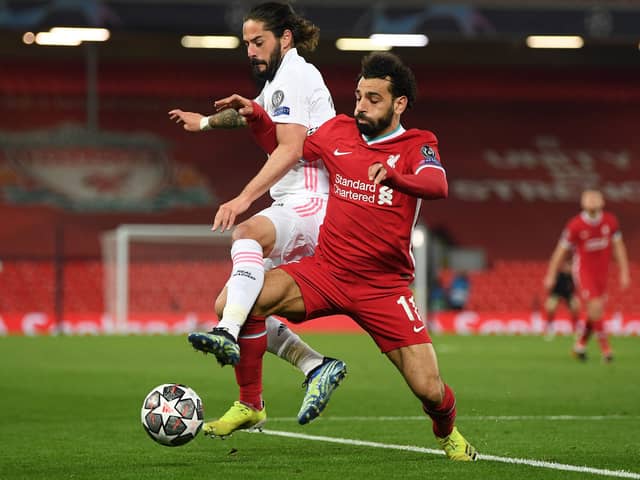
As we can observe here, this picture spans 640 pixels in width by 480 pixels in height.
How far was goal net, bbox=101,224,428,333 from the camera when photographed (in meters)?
24.7

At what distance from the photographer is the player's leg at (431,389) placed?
20.9 ft

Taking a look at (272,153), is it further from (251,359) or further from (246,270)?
(251,359)

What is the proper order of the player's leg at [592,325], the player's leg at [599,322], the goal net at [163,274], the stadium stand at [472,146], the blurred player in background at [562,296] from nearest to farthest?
the player's leg at [599,322], the player's leg at [592,325], the blurred player in background at [562,296], the goal net at [163,274], the stadium stand at [472,146]

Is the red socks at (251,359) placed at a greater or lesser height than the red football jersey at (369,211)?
lesser

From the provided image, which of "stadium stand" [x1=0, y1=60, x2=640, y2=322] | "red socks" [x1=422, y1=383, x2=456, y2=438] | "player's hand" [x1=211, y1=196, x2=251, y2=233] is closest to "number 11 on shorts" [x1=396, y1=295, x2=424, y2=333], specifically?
"red socks" [x1=422, y1=383, x2=456, y2=438]

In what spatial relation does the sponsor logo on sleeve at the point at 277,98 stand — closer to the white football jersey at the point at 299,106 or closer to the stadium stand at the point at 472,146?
the white football jersey at the point at 299,106

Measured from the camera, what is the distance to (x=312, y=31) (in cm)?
713

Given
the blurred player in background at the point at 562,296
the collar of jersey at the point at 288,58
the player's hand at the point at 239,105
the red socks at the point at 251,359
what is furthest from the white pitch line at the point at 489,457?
the blurred player in background at the point at 562,296

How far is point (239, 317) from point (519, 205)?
24398mm

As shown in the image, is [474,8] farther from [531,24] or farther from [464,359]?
[464,359]

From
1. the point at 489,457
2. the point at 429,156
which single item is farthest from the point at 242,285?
the point at 489,457

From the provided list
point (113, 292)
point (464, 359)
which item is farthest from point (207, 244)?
point (464, 359)

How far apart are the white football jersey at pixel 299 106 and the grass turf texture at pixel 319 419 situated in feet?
4.90

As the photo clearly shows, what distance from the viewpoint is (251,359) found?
6586mm
